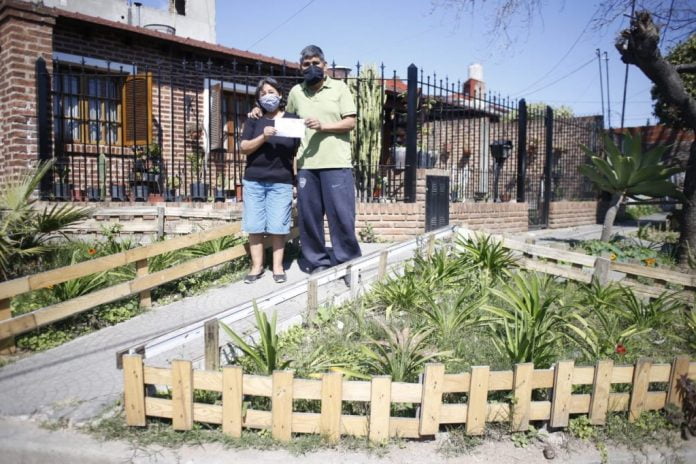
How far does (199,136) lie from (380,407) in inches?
363

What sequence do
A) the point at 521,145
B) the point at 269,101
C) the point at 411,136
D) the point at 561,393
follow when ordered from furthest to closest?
the point at 521,145 → the point at 411,136 → the point at 269,101 → the point at 561,393

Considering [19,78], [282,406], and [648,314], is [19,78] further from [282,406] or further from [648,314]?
[648,314]

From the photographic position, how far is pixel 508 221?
9805 mm

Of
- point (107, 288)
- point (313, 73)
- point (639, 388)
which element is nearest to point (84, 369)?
point (107, 288)

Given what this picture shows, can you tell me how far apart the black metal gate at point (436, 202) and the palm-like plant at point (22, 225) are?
458 centimetres

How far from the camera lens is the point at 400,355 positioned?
3.01 m

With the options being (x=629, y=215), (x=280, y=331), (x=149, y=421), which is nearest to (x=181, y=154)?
(x=280, y=331)

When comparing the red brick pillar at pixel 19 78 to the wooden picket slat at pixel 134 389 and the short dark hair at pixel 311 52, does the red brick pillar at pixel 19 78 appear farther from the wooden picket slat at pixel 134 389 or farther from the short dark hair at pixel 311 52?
the wooden picket slat at pixel 134 389

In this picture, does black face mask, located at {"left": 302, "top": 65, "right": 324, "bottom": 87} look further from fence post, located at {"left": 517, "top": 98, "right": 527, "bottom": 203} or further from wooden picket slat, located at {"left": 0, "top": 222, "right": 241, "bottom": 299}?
fence post, located at {"left": 517, "top": 98, "right": 527, "bottom": 203}

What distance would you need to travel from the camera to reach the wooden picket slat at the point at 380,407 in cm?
255

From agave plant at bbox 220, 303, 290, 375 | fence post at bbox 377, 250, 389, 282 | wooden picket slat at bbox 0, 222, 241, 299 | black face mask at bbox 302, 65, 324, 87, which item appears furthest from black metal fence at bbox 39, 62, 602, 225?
agave plant at bbox 220, 303, 290, 375

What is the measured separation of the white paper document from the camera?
428 cm

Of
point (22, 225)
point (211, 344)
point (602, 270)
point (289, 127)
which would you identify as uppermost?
point (289, 127)

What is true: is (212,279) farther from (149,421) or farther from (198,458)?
(198,458)
